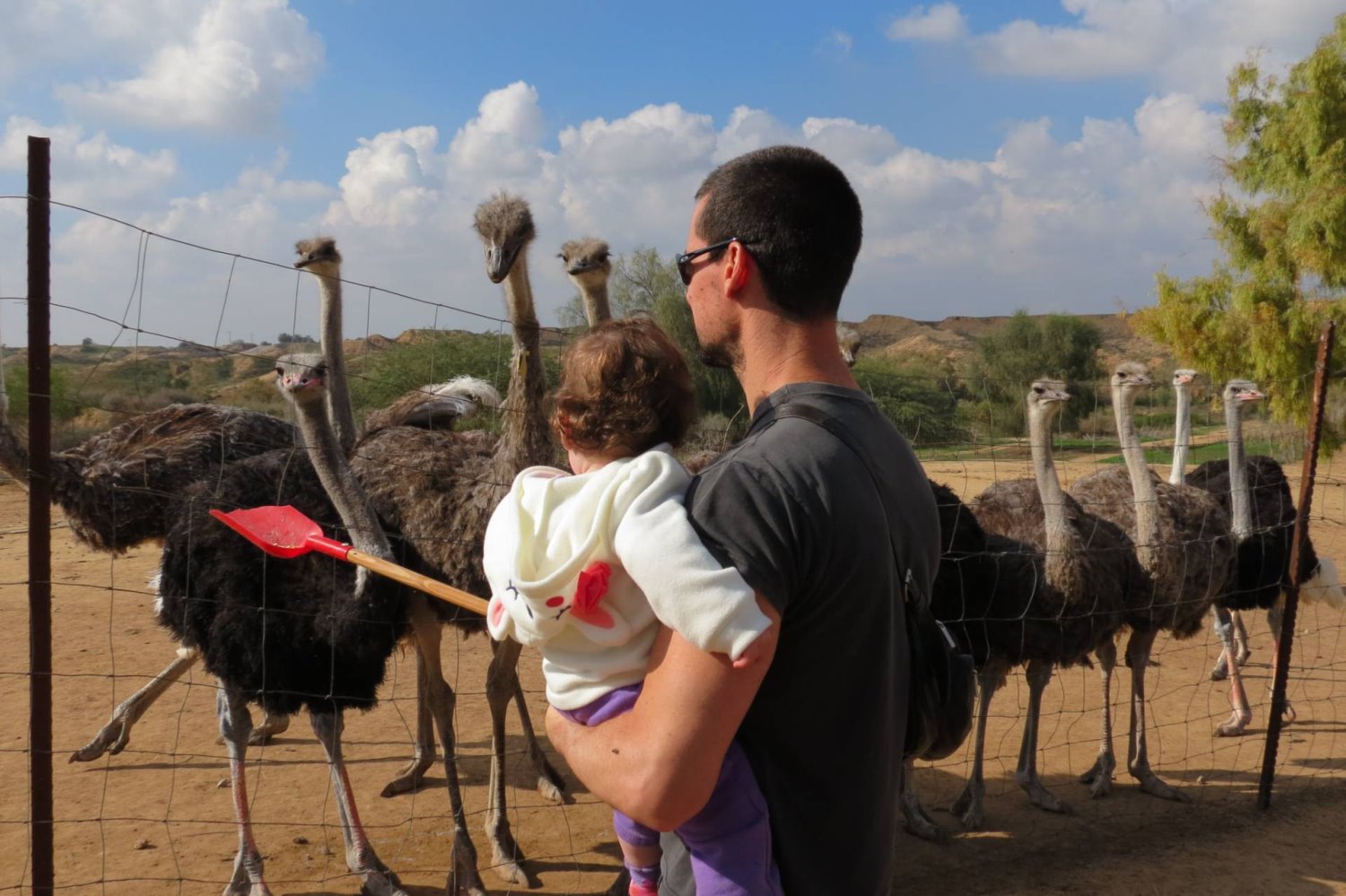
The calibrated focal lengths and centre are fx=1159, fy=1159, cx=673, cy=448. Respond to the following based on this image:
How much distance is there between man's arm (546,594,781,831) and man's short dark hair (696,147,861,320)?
1.47ft

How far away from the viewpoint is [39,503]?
2.94 meters

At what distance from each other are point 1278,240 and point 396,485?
13.2 metres

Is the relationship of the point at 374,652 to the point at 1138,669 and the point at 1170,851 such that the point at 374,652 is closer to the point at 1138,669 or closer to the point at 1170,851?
the point at 1170,851

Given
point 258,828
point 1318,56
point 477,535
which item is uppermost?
point 1318,56

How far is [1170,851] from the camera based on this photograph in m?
4.83

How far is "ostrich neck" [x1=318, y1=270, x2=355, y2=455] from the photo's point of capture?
5.74 metres

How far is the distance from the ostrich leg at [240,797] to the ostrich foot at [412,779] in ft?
3.51

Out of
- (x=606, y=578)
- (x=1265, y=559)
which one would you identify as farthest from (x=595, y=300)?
(x=606, y=578)

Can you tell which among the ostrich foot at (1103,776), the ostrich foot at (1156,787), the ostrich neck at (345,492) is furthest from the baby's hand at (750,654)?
the ostrich foot at (1156,787)

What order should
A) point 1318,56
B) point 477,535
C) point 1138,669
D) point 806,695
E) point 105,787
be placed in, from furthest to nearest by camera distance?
point 1318,56, point 1138,669, point 105,787, point 477,535, point 806,695

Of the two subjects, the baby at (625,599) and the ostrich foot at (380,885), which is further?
the ostrich foot at (380,885)

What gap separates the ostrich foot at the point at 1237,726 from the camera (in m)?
6.40

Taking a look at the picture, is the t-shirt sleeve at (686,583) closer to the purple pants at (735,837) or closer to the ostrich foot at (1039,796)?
the purple pants at (735,837)

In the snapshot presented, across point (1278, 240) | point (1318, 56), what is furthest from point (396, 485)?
point (1318, 56)
